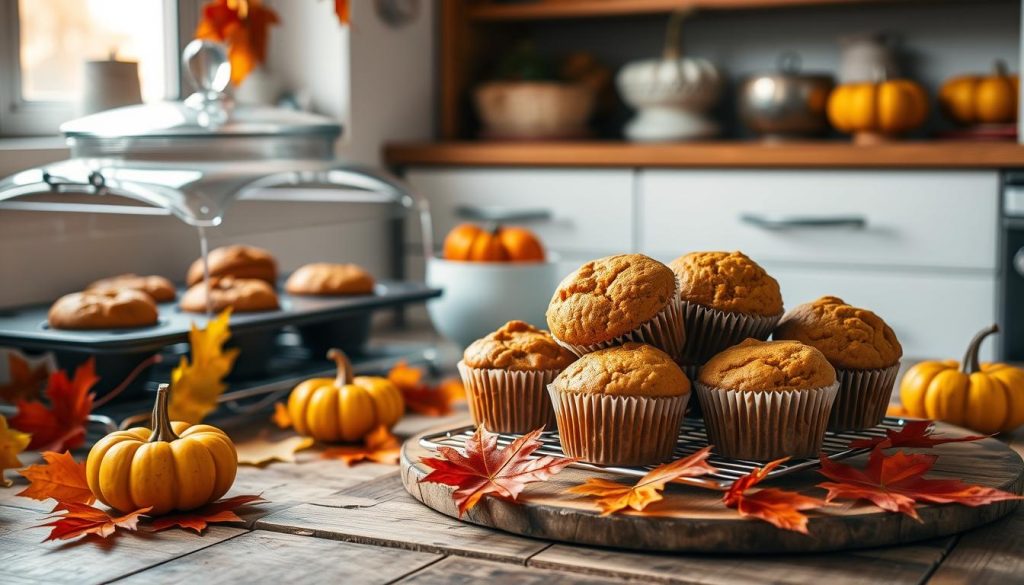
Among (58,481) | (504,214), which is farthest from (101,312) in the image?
(504,214)

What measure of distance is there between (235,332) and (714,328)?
623 mm

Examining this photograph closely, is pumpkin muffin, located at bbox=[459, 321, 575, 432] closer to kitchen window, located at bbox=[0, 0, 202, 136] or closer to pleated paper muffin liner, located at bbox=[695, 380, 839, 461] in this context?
pleated paper muffin liner, located at bbox=[695, 380, 839, 461]

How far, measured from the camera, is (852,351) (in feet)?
3.96

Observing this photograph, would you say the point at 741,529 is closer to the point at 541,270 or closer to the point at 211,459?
the point at 211,459

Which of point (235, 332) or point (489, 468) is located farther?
point (235, 332)

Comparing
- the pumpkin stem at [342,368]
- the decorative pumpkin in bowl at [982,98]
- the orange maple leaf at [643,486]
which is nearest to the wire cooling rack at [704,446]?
the orange maple leaf at [643,486]

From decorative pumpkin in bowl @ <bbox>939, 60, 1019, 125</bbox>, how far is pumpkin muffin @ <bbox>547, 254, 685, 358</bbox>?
66.3 inches

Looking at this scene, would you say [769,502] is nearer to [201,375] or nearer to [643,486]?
[643,486]

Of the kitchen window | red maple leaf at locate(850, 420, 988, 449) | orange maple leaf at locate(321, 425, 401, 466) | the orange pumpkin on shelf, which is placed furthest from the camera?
the kitchen window

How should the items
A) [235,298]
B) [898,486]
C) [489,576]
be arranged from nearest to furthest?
[489,576] < [898,486] < [235,298]

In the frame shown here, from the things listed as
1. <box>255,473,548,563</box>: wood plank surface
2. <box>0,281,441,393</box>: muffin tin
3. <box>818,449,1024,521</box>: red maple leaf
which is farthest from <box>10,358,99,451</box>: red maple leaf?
<box>818,449,1024,521</box>: red maple leaf

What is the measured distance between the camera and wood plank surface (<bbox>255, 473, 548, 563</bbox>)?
103cm

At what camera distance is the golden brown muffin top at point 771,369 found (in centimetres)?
111

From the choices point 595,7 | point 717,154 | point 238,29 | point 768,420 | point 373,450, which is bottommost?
point 373,450
